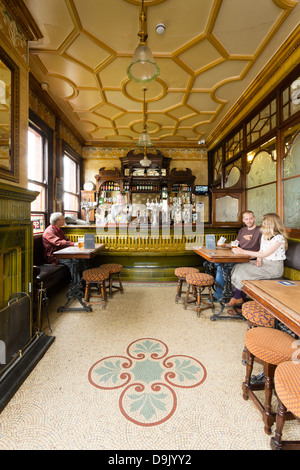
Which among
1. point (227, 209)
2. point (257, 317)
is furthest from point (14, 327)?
point (227, 209)

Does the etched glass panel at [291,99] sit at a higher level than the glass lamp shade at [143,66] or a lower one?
higher

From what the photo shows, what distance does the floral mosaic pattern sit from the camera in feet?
5.23

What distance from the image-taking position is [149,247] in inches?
188

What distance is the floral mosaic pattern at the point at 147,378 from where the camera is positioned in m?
1.59

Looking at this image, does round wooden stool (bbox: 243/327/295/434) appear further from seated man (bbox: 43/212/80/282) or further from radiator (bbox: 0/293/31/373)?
seated man (bbox: 43/212/80/282)

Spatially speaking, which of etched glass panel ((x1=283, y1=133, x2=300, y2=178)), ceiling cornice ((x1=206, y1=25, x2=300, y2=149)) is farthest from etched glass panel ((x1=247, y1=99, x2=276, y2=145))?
etched glass panel ((x1=283, y1=133, x2=300, y2=178))

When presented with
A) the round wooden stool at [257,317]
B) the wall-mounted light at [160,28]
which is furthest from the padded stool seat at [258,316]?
the wall-mounted light at [160,28]

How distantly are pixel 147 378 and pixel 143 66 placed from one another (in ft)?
10.8

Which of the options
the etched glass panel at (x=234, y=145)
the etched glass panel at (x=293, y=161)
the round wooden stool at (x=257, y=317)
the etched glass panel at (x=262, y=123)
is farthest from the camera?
the etched glass panel at (x=234, y=145)

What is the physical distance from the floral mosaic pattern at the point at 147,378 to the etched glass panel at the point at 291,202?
272 centimetres

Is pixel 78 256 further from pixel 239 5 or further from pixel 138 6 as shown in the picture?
pixel 239 5

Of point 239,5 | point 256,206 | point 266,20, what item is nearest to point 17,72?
point 239,5

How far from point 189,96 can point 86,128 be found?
10.9 ft

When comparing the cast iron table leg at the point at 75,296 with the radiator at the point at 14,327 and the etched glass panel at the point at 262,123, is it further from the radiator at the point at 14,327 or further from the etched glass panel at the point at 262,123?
the etched glass panel at the point at 262,123
